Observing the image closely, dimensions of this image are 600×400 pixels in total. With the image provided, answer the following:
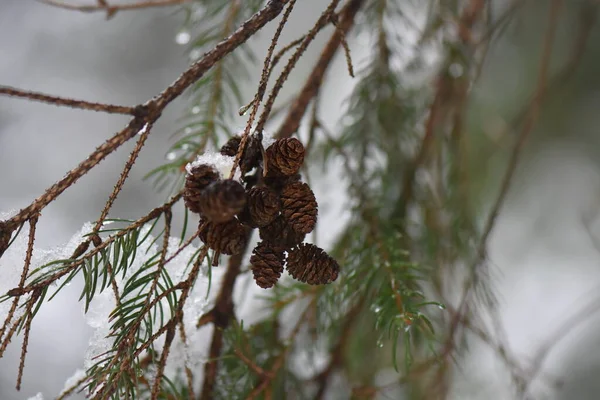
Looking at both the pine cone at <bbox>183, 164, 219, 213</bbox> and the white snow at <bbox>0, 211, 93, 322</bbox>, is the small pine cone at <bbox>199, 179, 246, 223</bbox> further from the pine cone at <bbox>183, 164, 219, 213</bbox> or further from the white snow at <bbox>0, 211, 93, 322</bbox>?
the white snow at <bbox>0, 211, 93, 322</bbox>

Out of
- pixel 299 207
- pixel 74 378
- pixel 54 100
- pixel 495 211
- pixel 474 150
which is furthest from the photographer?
pixel 474 150

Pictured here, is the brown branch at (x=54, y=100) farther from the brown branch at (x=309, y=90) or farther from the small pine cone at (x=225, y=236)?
the brown branch at (x=309, y=90)

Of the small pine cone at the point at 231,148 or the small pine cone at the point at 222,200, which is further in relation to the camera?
the small pine cone at the point at 231,148

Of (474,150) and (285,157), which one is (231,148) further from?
(474,150)

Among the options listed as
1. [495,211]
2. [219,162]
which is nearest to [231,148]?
[219,162]

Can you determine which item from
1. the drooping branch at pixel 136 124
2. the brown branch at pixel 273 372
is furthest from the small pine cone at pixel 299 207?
the brown branch at pixel 273 372

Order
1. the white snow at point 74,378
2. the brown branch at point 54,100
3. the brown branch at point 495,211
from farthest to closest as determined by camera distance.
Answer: the brown branch at point 495,211 → the white snow at point 74,378 → the brown branch at point 54,100
